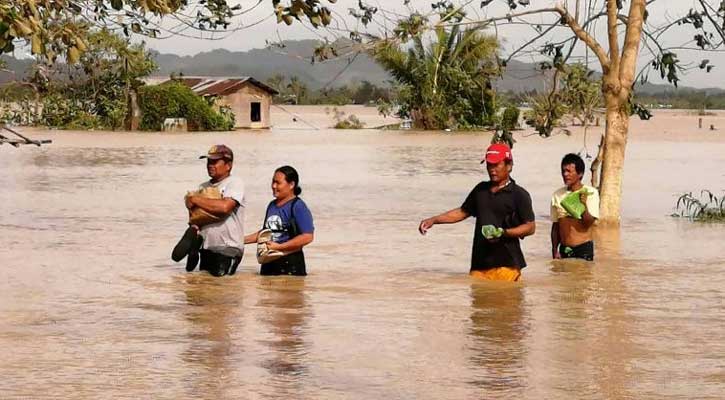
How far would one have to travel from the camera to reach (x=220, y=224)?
37.2 ft

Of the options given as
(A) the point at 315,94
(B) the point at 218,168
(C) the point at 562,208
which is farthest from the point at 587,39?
(A) the point at 315,94

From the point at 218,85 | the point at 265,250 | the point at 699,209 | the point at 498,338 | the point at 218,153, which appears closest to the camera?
the point at 498,338

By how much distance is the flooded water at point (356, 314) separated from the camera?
8.10 m

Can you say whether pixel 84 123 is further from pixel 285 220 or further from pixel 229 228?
pixel 285 220

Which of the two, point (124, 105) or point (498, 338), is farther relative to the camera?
point (124, 105)

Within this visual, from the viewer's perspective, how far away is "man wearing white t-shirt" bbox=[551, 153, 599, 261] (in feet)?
39.1

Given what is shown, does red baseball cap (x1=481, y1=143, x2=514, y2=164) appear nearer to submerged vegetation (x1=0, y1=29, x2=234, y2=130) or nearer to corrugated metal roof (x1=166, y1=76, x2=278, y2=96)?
submerged vegetation (x1=0, y1=29, x2=234, y2=130)

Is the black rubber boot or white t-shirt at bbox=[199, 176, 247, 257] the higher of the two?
white t-shirt at bbox=[199, 176, 247, 257]

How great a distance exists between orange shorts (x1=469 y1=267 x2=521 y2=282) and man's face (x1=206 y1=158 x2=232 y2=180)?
2.09 metres

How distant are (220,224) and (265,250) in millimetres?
463

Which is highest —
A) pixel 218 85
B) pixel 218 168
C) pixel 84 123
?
pixel 218 85

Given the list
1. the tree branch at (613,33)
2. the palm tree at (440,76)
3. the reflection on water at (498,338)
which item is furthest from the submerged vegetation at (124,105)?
the reflection on water at (498,338)

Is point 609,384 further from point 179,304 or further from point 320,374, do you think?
point 179,304

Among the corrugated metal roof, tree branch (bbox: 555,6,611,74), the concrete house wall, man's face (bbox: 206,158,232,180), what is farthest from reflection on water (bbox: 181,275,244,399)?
the concrete house wall
